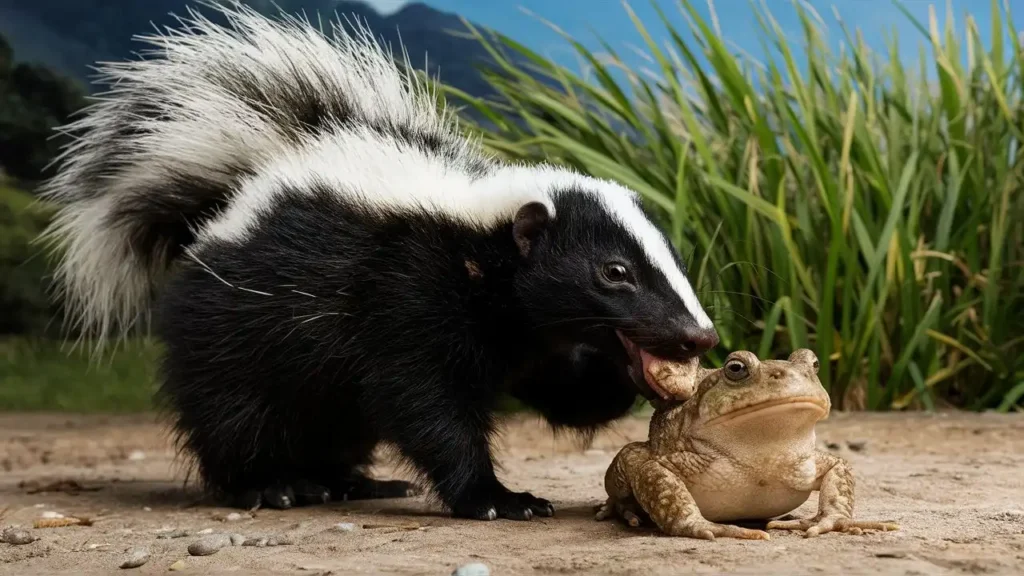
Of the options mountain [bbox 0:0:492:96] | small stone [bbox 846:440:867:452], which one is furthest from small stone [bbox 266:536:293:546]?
mountain [bbox 0:0:492:96]

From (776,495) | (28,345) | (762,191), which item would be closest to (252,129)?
(776,495)

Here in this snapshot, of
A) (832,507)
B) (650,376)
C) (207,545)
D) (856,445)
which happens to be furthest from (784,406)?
(856,445)

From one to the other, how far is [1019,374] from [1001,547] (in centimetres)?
413

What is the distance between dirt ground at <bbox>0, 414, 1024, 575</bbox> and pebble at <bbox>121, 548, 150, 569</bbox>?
0.13 feet

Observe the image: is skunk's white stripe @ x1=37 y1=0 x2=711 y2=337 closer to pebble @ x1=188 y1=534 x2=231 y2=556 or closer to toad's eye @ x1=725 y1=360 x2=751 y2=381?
toad's eye @ x1=725 y1=360 x2=751 y2=381

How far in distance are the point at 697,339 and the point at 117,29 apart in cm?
1107

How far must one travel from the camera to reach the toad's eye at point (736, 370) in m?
2.93

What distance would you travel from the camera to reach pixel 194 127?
14.8 ft

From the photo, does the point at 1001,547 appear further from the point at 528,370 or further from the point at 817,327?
the point at 817,327

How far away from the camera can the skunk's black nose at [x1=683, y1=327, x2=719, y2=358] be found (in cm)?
326

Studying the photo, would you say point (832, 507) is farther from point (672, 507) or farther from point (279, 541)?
point (279, 541)

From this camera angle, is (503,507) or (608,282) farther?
(503,507)

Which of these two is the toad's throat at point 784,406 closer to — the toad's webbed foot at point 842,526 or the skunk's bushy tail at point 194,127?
the toad's webbed foot at point 842,526

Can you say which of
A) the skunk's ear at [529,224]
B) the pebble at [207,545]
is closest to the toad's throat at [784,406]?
the skunk's ear at [529,224]
